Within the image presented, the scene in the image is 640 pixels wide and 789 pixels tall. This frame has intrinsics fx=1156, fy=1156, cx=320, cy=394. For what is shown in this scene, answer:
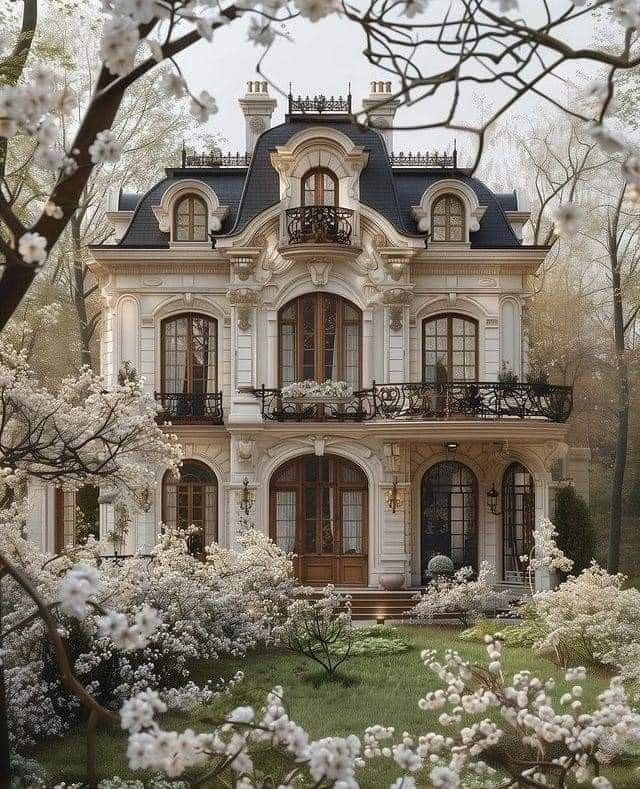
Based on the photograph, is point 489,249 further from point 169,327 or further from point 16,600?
point 16,600

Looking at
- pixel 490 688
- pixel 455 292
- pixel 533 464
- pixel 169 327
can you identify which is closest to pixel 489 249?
pixel 455 292

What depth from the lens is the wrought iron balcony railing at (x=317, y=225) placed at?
20.7 metres

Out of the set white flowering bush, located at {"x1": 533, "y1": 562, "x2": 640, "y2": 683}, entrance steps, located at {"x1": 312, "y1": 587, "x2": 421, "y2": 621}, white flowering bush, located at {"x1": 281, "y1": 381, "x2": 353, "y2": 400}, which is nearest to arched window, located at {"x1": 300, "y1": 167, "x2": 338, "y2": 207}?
white flowering bush, located at {"x1": 281, "y1": 381, "x2": 353, "y2": 400}

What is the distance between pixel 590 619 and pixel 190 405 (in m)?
9.35

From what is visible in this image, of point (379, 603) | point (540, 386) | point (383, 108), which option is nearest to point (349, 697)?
point (379, 603)

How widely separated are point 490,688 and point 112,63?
5.06 m

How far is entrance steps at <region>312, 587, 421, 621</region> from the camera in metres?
19.6

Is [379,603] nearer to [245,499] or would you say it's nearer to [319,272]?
[245,499]

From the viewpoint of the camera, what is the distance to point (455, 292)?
21.5 m

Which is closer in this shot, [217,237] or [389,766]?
[389,766]

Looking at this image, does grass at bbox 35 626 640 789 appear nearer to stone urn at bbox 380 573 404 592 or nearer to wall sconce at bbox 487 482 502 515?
stone urn at bbox 380 573 404 592

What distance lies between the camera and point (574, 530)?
2334 cm

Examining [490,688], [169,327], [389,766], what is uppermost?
[169,327]

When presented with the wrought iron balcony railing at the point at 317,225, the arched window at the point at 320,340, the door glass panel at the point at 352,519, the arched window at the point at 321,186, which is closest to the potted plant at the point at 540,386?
the arched window at the point at 320,340
